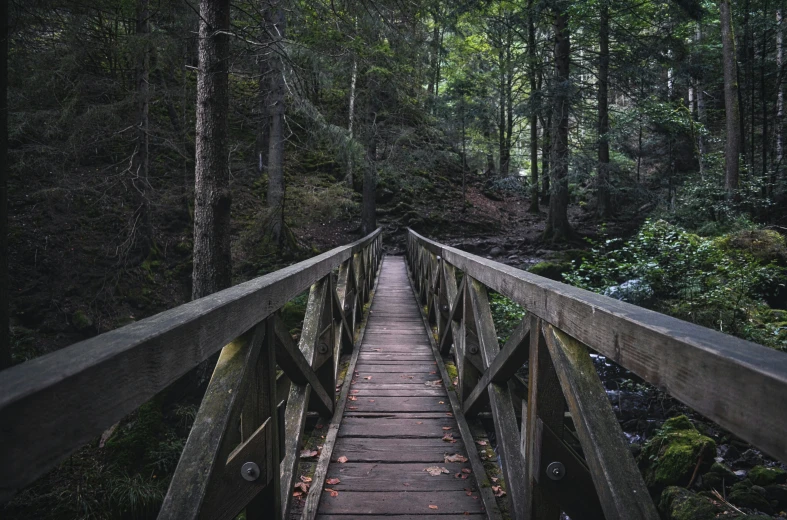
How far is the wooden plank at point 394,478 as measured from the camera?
8.47 feet

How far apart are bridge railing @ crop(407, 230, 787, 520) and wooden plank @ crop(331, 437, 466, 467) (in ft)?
1.68

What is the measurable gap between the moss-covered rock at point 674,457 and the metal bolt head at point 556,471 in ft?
8.83

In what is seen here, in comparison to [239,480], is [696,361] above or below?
above

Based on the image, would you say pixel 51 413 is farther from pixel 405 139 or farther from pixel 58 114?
pixel 405 139

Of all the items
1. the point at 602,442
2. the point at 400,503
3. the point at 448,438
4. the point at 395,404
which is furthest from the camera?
the point at 395,404

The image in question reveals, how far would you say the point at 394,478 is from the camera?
2684 mm

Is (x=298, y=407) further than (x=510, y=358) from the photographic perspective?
Yes

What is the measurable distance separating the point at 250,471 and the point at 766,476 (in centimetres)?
404

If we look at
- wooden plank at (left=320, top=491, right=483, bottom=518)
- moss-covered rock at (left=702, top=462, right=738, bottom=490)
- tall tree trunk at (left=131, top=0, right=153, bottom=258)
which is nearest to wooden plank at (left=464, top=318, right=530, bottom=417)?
wooden plank at (left=320, top=491, right=483, bottom=518)

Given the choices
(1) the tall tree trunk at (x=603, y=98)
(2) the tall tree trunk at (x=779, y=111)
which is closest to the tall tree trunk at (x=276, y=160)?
(1) the tall tree trunk at (x=603, y=98)

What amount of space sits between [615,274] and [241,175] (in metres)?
11.4

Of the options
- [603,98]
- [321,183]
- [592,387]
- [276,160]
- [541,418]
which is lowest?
[541,418]

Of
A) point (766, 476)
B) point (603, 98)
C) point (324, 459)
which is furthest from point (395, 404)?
point (603, 98)

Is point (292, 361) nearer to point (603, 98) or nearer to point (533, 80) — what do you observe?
point (603, 98)
